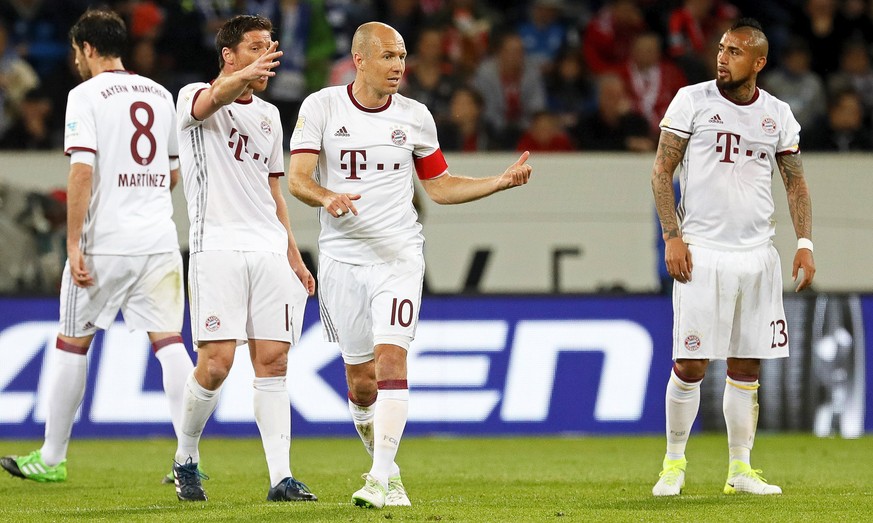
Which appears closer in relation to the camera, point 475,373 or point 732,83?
point 732,83

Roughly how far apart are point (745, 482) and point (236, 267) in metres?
2.99

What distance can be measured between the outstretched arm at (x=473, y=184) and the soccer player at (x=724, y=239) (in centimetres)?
106

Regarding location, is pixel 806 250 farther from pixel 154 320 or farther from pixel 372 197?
pixel 154 320

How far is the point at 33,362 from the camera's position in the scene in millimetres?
11789

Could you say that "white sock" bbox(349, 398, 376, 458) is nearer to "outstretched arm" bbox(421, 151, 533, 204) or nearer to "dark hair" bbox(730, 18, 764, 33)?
"outstretched arm" bbox(421, 151, 533, 204)

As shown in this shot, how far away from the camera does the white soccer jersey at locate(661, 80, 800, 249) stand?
25.4ft

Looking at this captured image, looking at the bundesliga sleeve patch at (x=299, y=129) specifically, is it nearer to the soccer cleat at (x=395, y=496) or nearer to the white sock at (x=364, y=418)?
the white sock at (x=364, y=418)

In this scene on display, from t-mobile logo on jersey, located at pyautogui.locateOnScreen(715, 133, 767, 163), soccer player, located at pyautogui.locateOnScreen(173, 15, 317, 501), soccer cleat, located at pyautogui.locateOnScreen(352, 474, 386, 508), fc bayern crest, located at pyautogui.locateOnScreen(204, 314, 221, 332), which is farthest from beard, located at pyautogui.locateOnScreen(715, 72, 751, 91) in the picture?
fc bayern crest, located at pyautogui.locateOnScreen(204, 314, 221, 332)

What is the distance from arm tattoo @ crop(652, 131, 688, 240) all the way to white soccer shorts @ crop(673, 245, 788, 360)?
19 cm

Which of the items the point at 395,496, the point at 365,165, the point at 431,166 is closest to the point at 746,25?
the point at 431,166

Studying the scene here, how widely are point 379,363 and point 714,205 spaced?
2.11 metres

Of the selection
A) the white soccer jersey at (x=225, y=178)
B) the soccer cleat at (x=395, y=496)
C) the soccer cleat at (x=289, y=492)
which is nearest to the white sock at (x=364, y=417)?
the soccer cleat at (x=289, y=492)

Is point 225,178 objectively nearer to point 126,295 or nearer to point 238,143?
point 238,143

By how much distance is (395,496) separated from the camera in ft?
22.9
